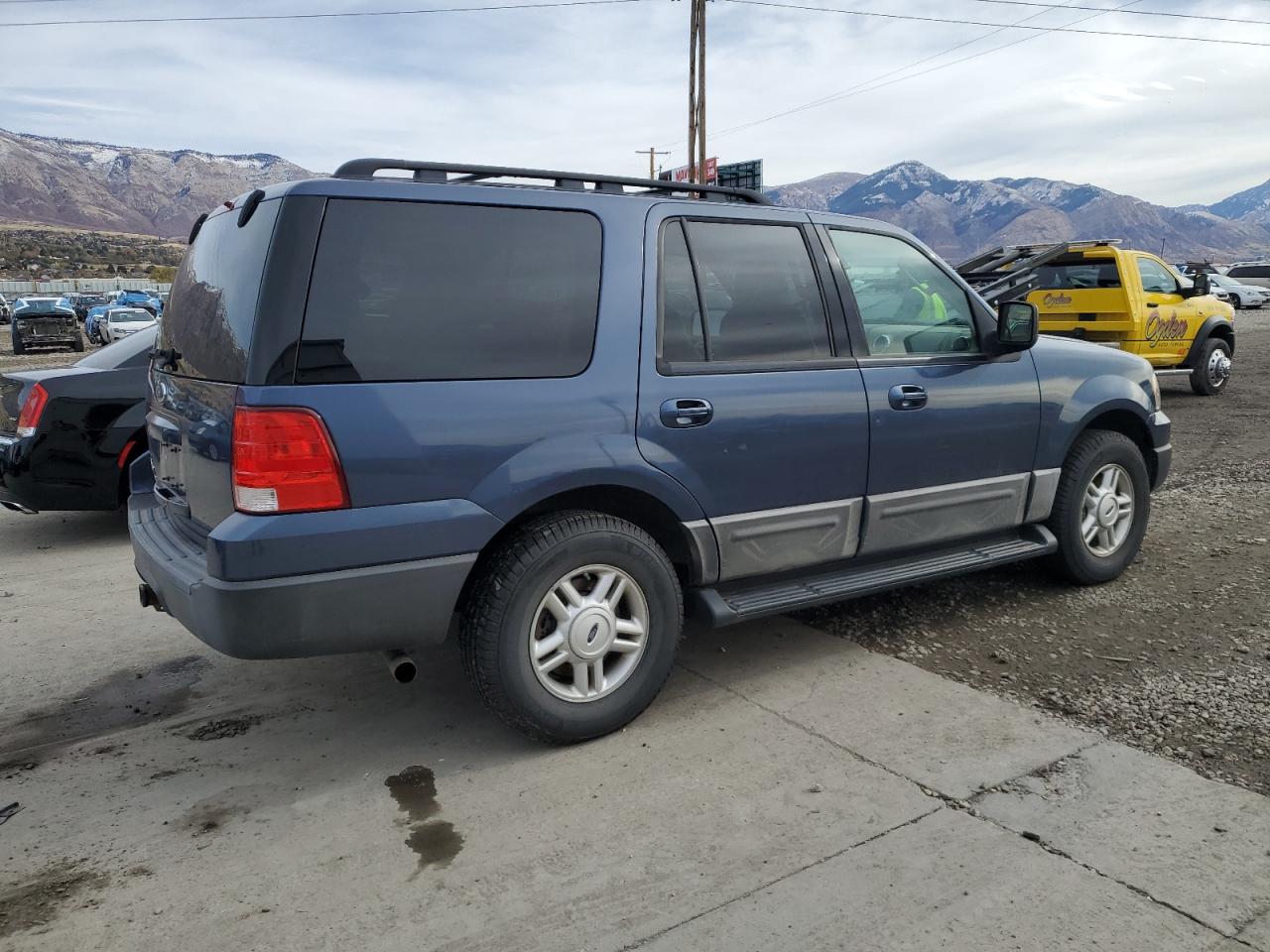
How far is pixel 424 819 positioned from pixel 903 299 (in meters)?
2.94

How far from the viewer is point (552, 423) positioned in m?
3.23

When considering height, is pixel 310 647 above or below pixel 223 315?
below

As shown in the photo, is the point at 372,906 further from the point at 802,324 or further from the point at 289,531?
the point at 802,324

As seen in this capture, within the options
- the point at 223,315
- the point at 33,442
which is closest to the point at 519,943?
the point at 223,315

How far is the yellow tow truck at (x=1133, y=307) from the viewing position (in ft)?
39.2

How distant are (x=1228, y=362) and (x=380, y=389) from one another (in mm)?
13981

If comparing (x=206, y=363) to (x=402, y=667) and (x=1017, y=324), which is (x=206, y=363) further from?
(x=1017, y=324)

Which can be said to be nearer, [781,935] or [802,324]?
[781,935]

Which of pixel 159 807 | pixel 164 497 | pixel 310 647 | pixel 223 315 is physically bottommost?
pixel 159 807

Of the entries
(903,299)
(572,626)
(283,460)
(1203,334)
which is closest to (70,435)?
(283,460)

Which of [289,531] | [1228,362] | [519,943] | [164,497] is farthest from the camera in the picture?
[1228,362]

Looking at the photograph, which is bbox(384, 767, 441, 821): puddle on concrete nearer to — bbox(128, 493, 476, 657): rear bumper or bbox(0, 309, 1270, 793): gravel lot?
bbox(128, 493, 476, 657): rear bumper

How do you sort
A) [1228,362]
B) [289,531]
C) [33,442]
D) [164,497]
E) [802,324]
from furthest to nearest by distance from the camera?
1. [1228,362]
2. [33,442]
3. [802,324]
4. [164,497]
5. [289,531]

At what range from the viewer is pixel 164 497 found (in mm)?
3693
